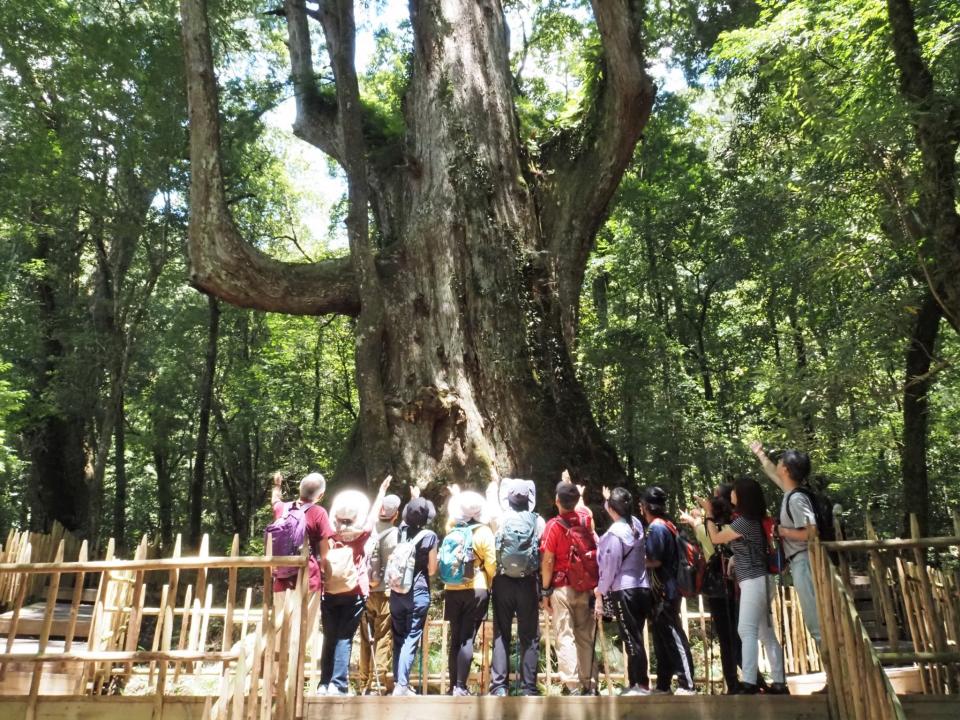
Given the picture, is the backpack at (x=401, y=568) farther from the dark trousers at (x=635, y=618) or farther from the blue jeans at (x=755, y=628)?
the blue jeans at (x=755, y=628)

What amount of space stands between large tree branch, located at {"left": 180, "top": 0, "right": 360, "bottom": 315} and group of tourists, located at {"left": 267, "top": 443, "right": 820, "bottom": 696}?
17.6 ft

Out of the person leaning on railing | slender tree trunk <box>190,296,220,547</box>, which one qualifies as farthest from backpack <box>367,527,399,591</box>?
slender tree trunk <box>190,296,220,547</box>

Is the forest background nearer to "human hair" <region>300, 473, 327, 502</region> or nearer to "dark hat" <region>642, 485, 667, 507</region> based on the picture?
"dark hat" <region>642, 485, 667, 507</region>

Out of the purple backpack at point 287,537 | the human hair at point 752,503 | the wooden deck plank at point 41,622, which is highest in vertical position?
the human hair at point 752,503

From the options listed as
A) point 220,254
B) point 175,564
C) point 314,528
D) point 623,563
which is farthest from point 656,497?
point 220,254

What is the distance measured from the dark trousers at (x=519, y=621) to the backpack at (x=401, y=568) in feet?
1.94

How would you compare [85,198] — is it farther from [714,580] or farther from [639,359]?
[714,580]

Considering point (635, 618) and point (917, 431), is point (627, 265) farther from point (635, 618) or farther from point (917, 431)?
point (635, 618)

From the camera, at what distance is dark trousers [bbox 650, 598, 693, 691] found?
4.79m

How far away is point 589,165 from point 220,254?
5547mm

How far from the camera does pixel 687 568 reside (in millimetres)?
4941

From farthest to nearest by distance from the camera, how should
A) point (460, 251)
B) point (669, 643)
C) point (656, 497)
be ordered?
point (460, 251)
point (656, 497)
point (669, 643)

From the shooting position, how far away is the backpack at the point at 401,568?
16.4ft

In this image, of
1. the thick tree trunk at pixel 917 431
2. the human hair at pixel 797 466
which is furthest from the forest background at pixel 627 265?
the human hair at pixel 797 466
